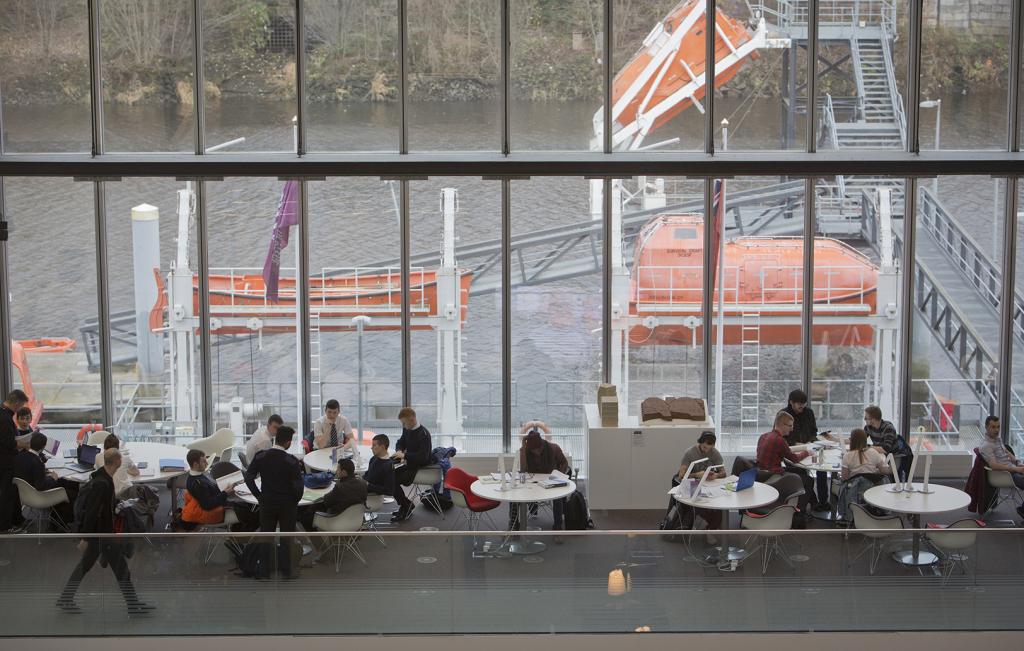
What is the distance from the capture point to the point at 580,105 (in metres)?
12.0

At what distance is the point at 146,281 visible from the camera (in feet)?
39.8

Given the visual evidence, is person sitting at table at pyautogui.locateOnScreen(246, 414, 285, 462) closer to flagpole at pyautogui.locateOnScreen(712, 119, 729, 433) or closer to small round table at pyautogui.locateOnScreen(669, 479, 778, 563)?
small round table at pyautogui.locateOnScreen(669, 479, 778, 563)

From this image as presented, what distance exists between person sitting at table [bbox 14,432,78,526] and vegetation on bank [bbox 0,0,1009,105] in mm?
3457

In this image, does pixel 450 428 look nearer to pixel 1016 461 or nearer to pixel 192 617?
pixel 192 617

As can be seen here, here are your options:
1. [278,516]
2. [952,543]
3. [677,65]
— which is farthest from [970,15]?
[278,516]

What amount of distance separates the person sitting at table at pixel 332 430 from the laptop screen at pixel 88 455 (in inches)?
75.1

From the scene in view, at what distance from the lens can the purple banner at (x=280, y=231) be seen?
12.1 m

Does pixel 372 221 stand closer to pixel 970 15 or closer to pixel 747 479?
pixel 747 479

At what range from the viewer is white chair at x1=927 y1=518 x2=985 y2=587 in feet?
28.4

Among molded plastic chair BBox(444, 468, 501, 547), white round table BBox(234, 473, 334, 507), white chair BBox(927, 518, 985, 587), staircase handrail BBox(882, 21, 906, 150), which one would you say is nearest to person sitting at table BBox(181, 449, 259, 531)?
white round table BBox(234, 473, 334, 507)

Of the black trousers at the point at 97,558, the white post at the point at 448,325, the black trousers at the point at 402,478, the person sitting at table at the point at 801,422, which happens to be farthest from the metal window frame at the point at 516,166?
the black trousers at the point at 97,558

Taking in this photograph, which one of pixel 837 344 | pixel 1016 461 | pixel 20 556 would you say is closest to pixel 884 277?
pixel 837 344

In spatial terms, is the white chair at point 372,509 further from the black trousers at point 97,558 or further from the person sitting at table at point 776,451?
the person sitting at table at point 776,451

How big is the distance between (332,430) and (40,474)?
250 centimetres
